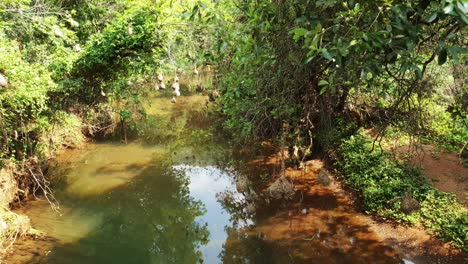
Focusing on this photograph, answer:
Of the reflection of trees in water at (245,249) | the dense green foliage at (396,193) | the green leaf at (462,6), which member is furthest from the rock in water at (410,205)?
the green leaf at (462,6)

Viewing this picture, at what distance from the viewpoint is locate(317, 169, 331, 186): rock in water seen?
9658 millimetres

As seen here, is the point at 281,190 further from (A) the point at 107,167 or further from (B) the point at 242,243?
(A) the point at 107,167

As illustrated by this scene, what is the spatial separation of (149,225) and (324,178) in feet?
14.6

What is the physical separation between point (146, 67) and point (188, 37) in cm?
145

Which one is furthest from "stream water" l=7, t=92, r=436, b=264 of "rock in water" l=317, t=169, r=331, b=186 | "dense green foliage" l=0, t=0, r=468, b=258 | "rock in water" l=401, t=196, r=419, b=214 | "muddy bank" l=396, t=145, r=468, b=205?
"muddy bank" l=396, t=145, r=468, b=205

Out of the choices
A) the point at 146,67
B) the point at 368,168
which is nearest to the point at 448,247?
the point at 368,168

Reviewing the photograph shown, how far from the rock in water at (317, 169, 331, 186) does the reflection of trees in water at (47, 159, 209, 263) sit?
310 centimetres

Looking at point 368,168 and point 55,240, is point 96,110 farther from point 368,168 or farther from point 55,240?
point 368,168

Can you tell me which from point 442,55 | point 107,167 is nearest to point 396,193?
point 442,55

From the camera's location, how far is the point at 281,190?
9.14 m

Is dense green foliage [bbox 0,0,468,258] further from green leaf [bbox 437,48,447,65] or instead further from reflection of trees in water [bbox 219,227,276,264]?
reflection of trees in water [bbox 219,227,276,264]

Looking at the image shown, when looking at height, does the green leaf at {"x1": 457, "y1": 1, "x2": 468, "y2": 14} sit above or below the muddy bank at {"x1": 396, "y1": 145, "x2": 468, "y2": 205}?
above

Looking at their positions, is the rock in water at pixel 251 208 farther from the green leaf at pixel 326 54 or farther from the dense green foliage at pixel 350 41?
the green leaf at pixel 326 54

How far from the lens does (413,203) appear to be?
7680mm
